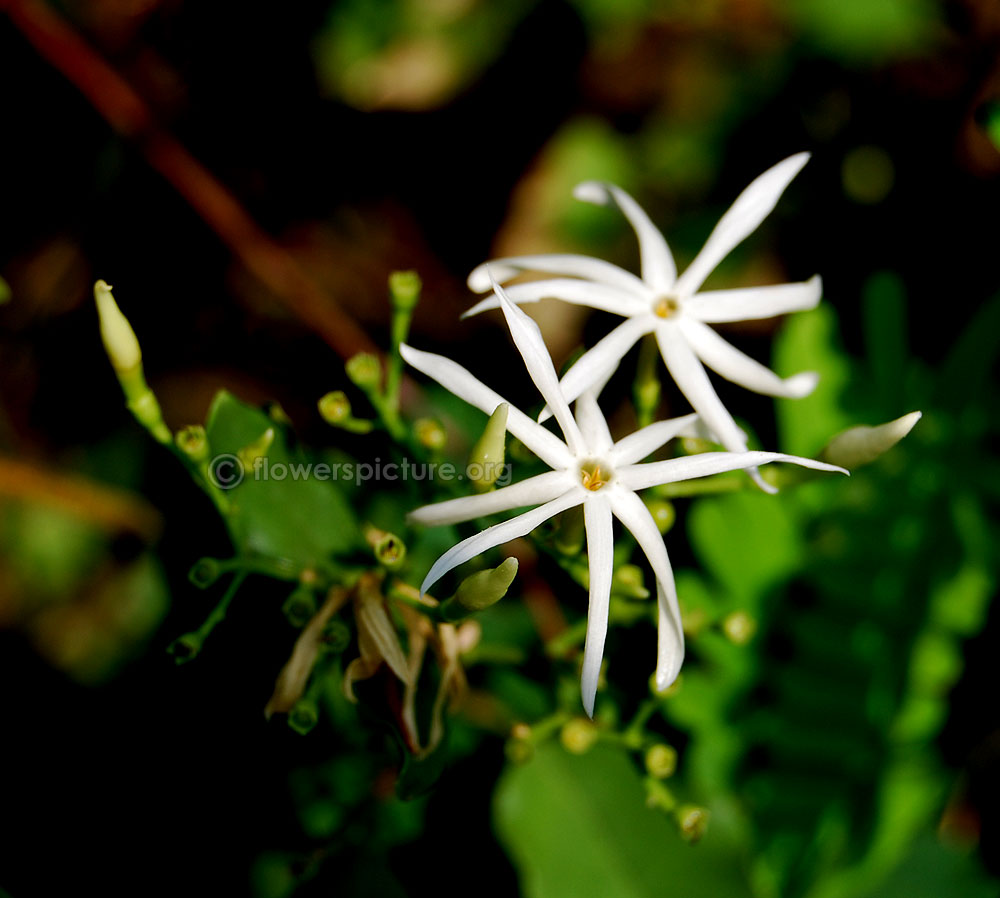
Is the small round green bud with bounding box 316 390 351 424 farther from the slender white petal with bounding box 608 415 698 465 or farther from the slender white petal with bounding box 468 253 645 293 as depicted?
the slender white petal with bounding box 608 415 698 465

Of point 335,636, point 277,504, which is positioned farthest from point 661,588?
point 277,504

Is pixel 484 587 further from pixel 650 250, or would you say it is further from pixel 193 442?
pixel 650 250

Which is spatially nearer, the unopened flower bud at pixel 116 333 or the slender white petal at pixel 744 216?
the unopened flower bud at pixel 116 333

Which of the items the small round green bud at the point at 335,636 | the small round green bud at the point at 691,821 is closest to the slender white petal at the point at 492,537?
the small round green bud at the point at 335,636

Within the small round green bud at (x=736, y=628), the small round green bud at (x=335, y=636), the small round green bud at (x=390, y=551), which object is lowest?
the small round green bud at (x=736, y=628)

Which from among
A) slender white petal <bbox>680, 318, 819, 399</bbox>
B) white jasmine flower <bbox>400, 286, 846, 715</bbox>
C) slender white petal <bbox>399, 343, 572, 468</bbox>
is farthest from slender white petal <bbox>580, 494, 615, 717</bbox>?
slender white petal <bbox>680, 318, 819, 399</bbox>

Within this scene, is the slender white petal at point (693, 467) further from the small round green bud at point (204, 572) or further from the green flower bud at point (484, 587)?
the small round green bud at point (204, 572)

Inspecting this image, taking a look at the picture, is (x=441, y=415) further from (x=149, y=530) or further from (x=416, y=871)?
(x=416, y=871)
